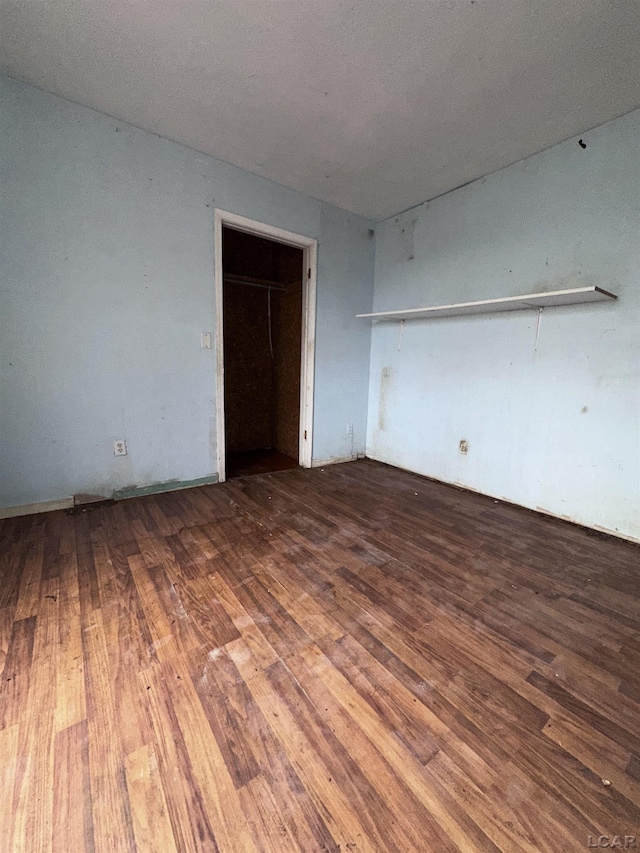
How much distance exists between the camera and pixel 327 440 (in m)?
3.58

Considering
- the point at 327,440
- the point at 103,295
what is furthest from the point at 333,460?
the point at 103,295

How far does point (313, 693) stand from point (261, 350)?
12.1 ft

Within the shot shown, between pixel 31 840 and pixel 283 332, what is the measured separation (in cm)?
386

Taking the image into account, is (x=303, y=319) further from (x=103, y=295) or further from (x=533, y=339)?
(x=533, y=339)

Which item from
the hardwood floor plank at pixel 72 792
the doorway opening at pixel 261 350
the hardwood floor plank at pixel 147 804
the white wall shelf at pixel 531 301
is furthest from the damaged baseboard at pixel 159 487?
the white wall shelf at pixel 531 301

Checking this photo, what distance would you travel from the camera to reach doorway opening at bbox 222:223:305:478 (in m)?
3.82

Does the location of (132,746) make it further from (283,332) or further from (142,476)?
(283,332)

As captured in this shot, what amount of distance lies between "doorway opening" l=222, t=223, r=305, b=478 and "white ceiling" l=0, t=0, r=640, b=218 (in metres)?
1.52

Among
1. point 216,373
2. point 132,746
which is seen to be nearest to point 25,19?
point 216,373

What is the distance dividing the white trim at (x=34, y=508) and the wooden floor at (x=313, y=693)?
0.43 feet

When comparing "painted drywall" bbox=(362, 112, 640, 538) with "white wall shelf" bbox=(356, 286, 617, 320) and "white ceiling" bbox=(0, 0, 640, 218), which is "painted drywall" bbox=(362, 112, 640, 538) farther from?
"white ceiling" bbox=(0, 0, 640, 218)

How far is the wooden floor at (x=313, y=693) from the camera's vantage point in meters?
0.78

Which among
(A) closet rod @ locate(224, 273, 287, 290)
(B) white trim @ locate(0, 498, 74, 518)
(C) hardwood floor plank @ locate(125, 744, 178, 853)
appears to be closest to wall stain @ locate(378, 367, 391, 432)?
(A) closet rod @ locate(224, 273, 287, 290)

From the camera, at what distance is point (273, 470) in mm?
3400
